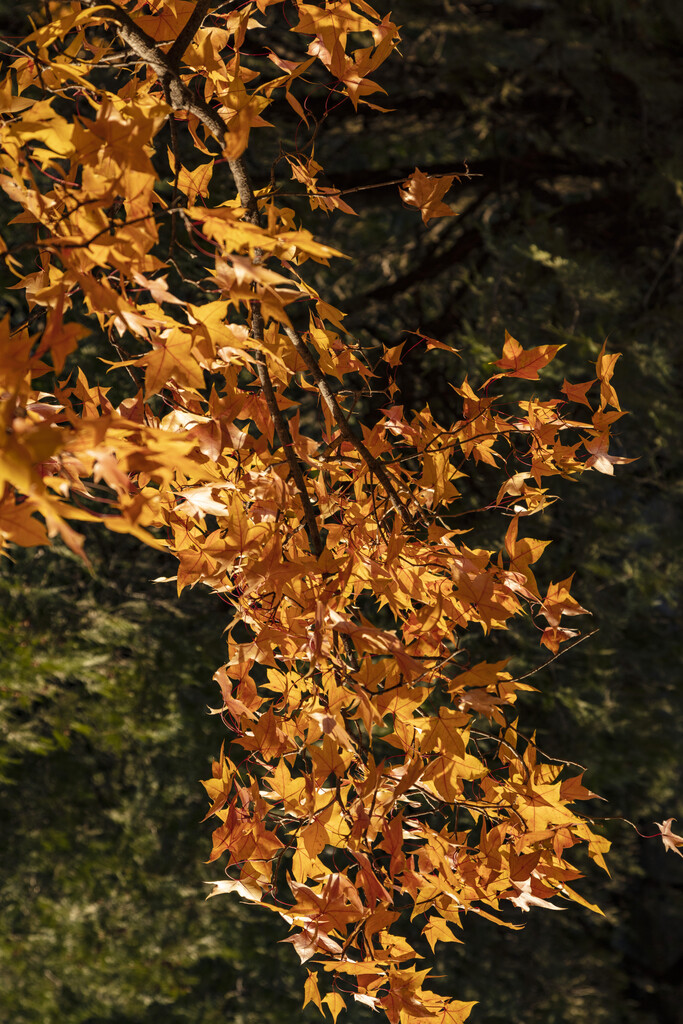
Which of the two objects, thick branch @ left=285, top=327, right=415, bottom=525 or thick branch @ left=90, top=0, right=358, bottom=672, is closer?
thick branch @ left=90, top=0, right=358, bottom=672

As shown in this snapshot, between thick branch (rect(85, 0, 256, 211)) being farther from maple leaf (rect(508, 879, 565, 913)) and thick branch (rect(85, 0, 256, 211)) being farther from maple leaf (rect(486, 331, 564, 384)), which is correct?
maple leaf (rect(508, 879, 565, 913))

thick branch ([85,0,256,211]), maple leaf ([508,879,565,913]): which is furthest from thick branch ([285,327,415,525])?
maple leaf ([508,879,565,913])

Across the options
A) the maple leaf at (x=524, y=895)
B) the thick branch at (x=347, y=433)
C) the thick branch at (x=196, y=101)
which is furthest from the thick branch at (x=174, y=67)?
the maple leaf at (x=524, y=895)

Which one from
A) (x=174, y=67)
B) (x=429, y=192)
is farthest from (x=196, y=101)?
(x=429, y=192)

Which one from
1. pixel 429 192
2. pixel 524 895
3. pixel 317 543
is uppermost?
pixel 429 192

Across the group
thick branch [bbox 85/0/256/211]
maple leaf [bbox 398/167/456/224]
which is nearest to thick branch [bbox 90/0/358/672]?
thick branch [bbox 85/0/256/211]

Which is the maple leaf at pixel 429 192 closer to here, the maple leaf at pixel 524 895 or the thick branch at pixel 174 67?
the thick branch at pixel 174 67

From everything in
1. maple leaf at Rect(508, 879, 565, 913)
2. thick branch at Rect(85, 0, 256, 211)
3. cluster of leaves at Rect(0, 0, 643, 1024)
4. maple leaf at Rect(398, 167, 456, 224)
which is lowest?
maple leaf at Rect(508, 879, 565, 913)

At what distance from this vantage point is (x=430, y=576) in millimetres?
663

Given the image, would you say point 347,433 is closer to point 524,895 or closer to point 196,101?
point 196,101

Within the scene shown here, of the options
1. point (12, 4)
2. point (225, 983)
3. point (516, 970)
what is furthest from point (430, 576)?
point (516, 970)

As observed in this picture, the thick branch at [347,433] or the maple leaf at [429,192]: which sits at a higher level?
the maple leaf at [429,192]

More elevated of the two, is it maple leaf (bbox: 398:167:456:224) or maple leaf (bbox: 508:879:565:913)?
maple leaf (bbox: 398:167:456:224)

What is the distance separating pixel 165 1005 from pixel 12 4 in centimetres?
255
